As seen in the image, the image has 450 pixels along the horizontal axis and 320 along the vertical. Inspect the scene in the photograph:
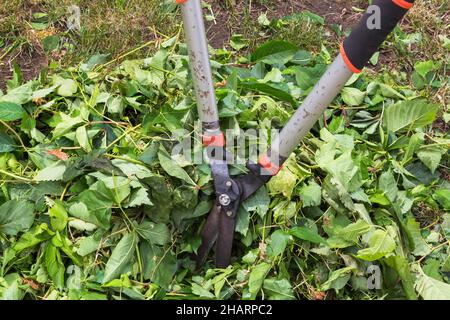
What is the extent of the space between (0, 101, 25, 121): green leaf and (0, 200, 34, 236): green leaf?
27 cm

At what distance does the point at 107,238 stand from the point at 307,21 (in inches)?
49.5

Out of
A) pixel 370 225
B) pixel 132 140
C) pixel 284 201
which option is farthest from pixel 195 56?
pixel 370 225

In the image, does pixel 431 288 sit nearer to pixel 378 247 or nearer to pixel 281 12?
pixel 378 247

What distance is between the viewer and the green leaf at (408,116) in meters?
1.96

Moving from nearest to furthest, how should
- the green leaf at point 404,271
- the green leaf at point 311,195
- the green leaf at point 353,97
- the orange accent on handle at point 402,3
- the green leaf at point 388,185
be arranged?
the orange accent on handle at point 402,3
the green leaf at point 404,271
the green leaf at point 311,195
the green leaf at point 388,185
the green leaf at point 353,97

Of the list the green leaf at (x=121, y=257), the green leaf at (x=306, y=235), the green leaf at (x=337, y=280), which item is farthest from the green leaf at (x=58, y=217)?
the green leaf at (x=337, y=280)

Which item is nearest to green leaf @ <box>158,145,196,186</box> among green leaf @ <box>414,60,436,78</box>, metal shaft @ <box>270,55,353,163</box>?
metal shaft @ <box>270,55,353,163</box>

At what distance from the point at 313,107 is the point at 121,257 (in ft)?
2.13

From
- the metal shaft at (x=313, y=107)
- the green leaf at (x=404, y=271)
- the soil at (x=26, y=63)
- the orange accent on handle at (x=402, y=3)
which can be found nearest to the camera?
the orange accent on handle at (x=402, y=3)

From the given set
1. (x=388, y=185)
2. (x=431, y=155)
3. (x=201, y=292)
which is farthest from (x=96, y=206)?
(x=431, y=155)

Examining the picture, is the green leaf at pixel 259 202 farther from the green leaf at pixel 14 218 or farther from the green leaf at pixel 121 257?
the green leaf at pixel 14 218

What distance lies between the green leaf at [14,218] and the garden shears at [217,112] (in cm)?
49
